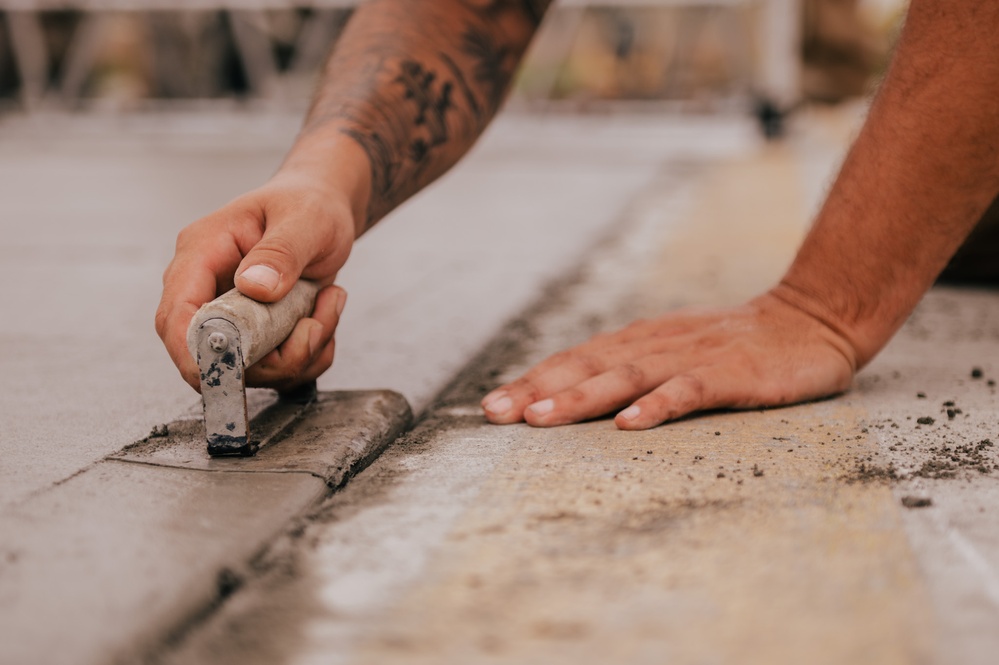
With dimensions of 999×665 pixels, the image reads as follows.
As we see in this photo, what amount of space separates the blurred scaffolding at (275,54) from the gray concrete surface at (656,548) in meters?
5.75

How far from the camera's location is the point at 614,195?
342cm

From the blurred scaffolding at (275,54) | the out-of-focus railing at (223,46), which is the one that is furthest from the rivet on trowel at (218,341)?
the out-of-focus railing at (223,46)

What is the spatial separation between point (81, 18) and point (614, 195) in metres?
6.24

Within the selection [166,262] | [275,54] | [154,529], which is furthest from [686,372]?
[275,54]

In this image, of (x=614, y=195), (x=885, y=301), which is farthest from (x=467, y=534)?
(x=614, y=195)

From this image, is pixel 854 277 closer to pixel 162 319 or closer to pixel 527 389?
pixel 527 389

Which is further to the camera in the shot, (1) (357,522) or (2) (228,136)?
(2) (228,136)

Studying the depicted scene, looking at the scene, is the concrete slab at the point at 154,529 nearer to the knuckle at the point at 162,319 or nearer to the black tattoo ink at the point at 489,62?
the knuckle at the point at 162,319

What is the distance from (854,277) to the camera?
1257mm

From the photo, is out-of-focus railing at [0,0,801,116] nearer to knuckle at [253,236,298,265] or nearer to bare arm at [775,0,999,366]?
bare arm at [775,0,999,366]

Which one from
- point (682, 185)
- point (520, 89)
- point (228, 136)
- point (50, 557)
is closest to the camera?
point (50, 557)

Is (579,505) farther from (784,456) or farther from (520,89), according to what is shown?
(520,89)

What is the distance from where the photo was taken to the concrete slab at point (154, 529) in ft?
2.28

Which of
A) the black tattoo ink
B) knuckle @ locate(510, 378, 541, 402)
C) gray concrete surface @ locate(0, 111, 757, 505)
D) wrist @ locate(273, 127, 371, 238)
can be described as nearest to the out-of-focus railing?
gray concrete surface @ locate(0, 111, 757, 505)
